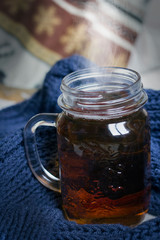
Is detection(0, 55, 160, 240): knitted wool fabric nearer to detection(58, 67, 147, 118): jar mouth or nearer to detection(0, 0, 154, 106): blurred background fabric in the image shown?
detection(58, 67, 147, 118): jar mouth

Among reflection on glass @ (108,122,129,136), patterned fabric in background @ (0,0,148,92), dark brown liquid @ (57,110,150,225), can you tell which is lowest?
patterned fabric in background @ (0,0,148,92)

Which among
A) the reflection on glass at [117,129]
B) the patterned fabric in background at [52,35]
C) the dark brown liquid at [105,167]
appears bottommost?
the patterned fabric in background at [52,35]

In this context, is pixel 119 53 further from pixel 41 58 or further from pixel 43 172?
pixel 43 172

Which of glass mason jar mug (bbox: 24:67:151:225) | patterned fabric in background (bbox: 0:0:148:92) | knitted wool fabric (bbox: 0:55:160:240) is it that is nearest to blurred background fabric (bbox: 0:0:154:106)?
patterned fabric in background (bbox: 0:0:148:92)

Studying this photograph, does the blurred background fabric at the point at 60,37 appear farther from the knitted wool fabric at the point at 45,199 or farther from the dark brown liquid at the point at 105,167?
the dark brown liquid at the point at 105,167

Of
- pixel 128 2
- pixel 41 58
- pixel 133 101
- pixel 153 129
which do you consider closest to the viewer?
pixel 133 101

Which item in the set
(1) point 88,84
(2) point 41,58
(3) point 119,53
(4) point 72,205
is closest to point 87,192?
(4) point 72,205

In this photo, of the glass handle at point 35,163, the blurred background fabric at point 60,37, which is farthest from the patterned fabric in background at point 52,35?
the glass handle at point 35,163

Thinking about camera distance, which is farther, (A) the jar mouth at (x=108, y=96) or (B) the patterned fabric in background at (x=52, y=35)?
(B) the patterned fabric in background at (x=52, y=35)
